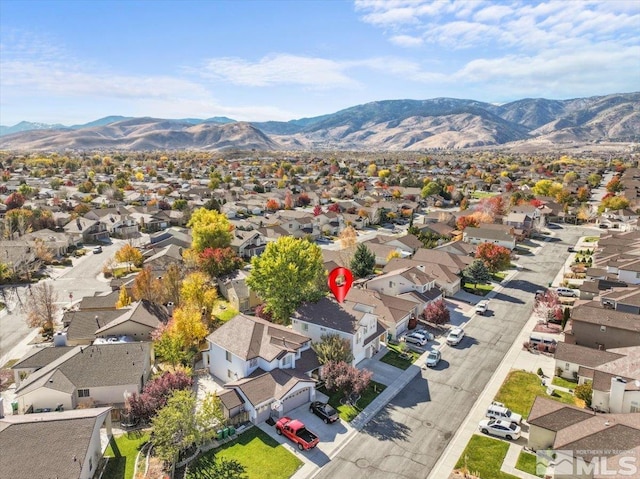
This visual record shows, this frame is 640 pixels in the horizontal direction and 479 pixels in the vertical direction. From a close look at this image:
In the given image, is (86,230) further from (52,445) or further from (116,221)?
Result: (52,445)

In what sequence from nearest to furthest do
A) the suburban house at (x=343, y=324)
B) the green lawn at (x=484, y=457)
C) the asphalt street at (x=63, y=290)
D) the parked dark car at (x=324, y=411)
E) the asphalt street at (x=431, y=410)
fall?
the green lawn at (x=484, y=457) → the asphalt street at (x=431, y=410) → the parked dark car at (x=324, y=411) → the suburban house at (x=343, y=324) → the asphalt street at (x=63, y=290)

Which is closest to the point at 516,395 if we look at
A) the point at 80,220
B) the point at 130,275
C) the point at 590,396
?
the point at 590,396

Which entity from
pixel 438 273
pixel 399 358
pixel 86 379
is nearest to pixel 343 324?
pixel 399 358

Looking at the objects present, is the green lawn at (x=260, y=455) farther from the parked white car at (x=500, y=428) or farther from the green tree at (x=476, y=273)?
the green tree at (x=476, y=273)

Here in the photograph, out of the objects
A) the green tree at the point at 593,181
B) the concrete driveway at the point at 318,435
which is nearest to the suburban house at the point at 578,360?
the concrete driveway at the point at 318,435

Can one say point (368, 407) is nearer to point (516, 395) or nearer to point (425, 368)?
point (425, 368)

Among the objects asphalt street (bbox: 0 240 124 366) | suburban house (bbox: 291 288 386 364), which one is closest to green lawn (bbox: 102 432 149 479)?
suburban house (bbox: 291 288 386 364)

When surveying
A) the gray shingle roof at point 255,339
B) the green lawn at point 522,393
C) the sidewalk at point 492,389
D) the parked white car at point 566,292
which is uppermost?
the gray shingle roof at point 255,339
